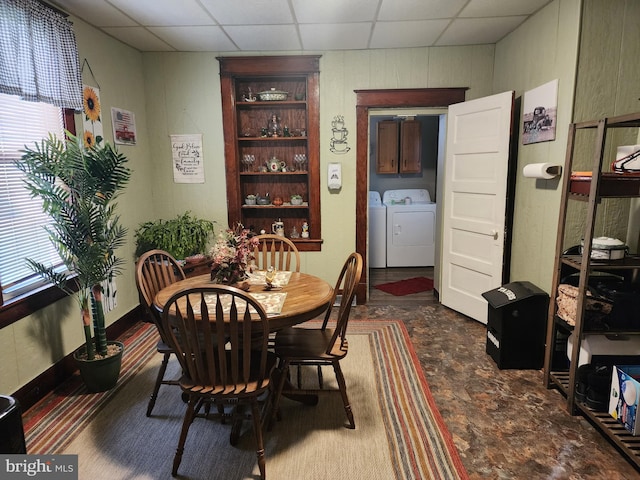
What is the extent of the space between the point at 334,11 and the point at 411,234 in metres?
3.29

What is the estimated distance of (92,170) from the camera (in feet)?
7.92

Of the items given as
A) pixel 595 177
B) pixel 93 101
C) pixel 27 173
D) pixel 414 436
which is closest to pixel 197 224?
pixel 93 101

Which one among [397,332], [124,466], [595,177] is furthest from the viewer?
[397,332]

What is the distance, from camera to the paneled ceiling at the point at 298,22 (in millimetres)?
2826

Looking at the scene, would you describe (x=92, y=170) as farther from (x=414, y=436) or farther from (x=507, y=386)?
(x=507, y=386)

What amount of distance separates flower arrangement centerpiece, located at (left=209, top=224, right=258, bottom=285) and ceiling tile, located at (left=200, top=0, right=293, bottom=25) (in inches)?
64.5

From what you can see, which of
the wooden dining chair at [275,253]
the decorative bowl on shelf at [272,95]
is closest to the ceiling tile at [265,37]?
the decorative bowl on shelf at [272,95]

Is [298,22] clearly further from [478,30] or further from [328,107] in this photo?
[478,30]

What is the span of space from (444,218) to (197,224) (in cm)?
246

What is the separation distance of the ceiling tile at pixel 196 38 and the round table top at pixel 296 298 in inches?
82.8

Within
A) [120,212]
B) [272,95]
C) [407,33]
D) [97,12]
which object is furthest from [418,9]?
[120,212]

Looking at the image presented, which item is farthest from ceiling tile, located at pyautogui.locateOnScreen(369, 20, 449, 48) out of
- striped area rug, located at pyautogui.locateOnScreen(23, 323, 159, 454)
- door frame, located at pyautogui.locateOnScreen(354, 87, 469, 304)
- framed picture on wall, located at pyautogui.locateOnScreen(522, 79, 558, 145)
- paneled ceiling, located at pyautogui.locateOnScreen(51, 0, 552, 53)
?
striped area rug, located at pyautogui.locateOnScreen(23, 323, 159, 454)

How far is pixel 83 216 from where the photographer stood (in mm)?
2402

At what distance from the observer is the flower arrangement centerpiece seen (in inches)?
93.6
